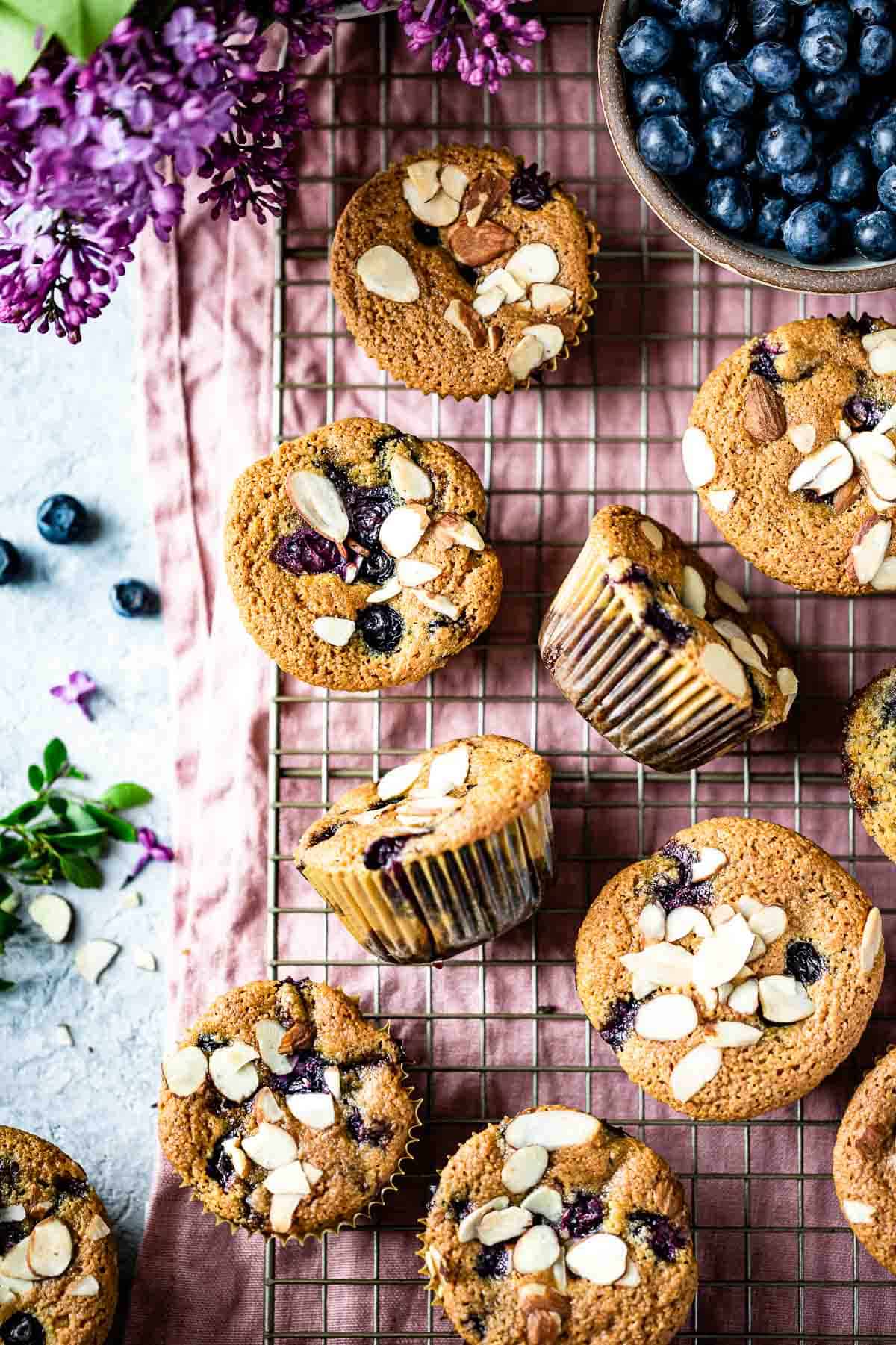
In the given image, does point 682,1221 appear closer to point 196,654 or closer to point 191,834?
point 191,834

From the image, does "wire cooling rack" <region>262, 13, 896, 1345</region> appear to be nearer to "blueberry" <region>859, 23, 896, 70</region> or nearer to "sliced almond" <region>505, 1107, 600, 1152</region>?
"sliced almond" <region>505, 1107, 600, 1152</region>

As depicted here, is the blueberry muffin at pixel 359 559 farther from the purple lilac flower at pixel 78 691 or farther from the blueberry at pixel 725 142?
the blueberry at pixel 725 142

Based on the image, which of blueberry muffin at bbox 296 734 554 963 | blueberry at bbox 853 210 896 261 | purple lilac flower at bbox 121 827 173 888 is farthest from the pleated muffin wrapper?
blueberry at bbox 853 210 896 261

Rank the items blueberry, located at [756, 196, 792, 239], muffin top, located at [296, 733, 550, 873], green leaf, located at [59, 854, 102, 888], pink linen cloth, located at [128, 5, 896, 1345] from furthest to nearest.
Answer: green leaf, located at [59, 854, 102, 888]
pink linen cloth, located at [128, 5, 896, 1345]
blueberry, located at [756, 196, 792, 239]
muffin top, located at [296, 733, 550, 873]

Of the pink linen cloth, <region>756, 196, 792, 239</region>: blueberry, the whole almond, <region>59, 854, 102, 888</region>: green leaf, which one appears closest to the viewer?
<region>756, 196, 792, 239</region>: blueberry

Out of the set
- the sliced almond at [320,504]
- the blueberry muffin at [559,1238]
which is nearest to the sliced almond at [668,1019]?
the blueberry muffin at [559,1238]

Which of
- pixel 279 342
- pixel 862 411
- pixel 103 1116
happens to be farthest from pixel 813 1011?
pixel 279 342
